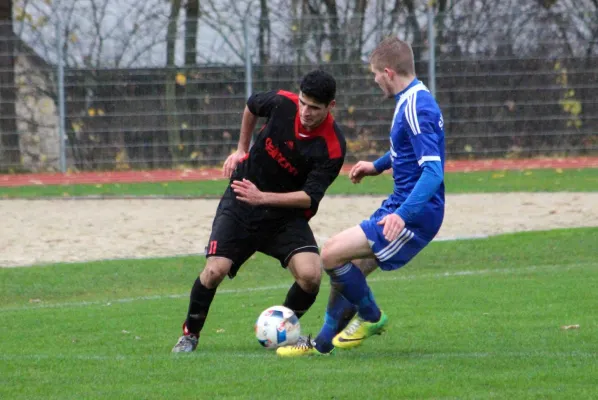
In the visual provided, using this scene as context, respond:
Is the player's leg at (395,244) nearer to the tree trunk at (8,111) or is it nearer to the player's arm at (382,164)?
the player's arm at (382,164)

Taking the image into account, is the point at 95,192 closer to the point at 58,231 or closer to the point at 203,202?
the point at 203,202

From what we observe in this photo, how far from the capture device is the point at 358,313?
7008 millimetres

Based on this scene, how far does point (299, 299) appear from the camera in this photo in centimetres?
755

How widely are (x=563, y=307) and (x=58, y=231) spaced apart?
7.87 meters

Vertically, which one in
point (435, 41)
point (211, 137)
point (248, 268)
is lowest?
point (248, 268)

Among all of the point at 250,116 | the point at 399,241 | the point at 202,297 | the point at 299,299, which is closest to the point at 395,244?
the point at 399,241

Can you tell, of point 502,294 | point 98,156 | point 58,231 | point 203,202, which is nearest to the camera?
point 502,294

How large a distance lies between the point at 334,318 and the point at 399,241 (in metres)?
0.69

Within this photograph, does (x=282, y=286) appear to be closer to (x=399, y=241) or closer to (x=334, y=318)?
(x=334, y=318)

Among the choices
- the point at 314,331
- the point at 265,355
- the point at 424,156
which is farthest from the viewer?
the point at 314,331

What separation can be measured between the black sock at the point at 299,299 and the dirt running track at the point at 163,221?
5912 mm

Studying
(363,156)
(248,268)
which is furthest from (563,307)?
(363,156)

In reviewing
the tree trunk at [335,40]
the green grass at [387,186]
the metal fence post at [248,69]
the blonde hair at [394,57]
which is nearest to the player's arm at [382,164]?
the blonde hair at [394,57]

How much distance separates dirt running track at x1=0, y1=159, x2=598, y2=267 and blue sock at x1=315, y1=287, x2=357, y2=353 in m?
6.51
